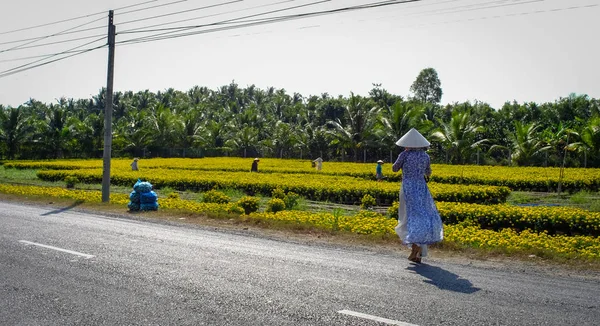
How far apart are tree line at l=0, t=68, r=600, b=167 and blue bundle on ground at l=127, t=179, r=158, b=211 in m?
29.9

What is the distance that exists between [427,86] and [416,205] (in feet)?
281

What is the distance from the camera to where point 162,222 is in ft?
48.2

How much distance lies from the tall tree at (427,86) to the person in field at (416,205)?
84424 mm

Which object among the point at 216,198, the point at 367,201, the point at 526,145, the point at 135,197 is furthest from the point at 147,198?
the point at 526,145

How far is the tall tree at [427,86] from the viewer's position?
90.8 meters

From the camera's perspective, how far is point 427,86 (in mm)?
91062

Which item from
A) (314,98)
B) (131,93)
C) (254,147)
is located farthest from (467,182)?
(131,93)

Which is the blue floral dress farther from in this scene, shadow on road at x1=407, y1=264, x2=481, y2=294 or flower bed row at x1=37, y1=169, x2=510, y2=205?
flower bed row at x1=37, y1=169, x2=510, y2=205

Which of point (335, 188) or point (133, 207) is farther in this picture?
point (335, 188)

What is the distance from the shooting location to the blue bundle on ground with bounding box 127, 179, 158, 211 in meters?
17.5

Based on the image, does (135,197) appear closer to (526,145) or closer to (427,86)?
(526,145)

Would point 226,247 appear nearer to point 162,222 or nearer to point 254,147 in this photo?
point 162,222

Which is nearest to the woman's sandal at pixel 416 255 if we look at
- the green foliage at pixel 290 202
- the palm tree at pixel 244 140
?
the green foliage at pixel 290 202

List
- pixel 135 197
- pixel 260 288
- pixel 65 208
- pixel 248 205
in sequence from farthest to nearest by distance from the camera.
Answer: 1. pixel 65 208
2. pixel 135 197
3. pixel 248 205
4. pixel 260 288
